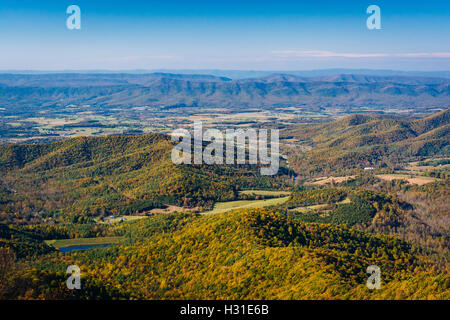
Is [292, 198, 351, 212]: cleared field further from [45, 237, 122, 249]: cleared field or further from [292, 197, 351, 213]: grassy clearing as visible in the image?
[45, 237, 122, 249]: cleared field

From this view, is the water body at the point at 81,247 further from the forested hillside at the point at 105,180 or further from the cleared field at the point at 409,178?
the cleared field at the point at 409,178

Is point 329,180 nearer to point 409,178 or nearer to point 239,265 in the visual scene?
point 409,178

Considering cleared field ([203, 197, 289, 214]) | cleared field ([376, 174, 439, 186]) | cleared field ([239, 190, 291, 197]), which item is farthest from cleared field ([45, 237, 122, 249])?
cleared field ([376, 174, 439, 186])

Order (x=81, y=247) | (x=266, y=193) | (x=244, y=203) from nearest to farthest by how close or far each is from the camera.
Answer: (x=81, y=247)
(x=244, y=203)
(x=266, y=193)

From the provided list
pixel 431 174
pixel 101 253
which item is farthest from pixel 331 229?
pixel 431 174

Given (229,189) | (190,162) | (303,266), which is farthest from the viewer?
(190,162)

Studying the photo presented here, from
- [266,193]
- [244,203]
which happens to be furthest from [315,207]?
[266,193]

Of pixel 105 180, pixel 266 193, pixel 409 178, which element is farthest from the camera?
pixel 409 178
